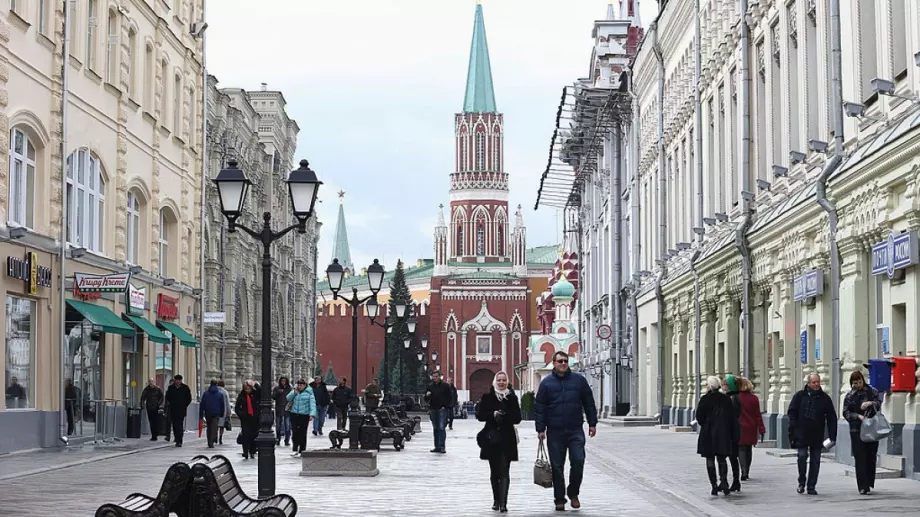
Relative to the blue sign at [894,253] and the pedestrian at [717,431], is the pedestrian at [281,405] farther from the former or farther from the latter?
the pedestrian at [717,431]

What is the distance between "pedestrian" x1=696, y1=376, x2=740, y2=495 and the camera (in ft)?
60.5

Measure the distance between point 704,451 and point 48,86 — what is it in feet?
55.9

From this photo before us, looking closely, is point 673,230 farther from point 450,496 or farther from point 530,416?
point 530,416

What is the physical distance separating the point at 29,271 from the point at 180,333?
13445 mm

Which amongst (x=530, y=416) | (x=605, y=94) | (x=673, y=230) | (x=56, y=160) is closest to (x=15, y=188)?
(x=56, y=160)

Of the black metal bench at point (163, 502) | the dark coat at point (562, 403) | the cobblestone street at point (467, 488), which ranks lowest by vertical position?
the cobblestone street at point (467, 488)

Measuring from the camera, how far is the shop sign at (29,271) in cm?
2773

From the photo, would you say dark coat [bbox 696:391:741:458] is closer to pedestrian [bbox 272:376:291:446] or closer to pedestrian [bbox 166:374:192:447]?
pedestrian [bbox 272:376:291:446]

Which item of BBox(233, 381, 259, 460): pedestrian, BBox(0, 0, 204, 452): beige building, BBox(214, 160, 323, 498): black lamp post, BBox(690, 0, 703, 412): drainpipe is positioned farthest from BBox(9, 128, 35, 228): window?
BBox(690, 0, 703, 412): drainpipe

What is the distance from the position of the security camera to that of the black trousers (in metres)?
6.66

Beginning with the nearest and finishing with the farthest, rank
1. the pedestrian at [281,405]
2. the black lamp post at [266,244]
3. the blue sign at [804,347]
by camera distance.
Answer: the black lamp post at [266,244]
the blue sign at [804,347]
the pedestrian at [281,405]

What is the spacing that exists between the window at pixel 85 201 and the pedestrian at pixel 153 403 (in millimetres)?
3283

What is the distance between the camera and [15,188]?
2872cm

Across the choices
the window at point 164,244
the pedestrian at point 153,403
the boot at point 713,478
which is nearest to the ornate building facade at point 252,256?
the window at point 164,244
